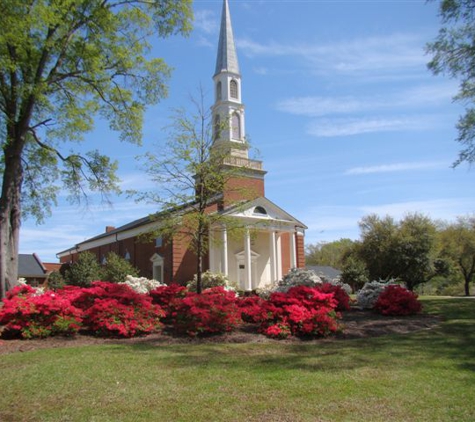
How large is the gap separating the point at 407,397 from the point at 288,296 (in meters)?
6.46

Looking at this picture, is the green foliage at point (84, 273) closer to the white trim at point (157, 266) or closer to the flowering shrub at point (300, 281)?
the white trim at point (157, 266)

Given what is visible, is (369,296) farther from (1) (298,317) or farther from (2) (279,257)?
(2) (279,257)

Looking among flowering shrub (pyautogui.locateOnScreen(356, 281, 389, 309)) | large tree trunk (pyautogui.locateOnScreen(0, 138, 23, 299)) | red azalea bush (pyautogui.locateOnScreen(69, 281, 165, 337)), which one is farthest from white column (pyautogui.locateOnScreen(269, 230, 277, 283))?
red azalea bush (pyautogui.locateOnScreen(69, 281, 165, 337))

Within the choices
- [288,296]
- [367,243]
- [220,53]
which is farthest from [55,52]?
[367,243]

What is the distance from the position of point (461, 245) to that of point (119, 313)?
4922 centimetres

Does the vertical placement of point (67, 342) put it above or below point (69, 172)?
below

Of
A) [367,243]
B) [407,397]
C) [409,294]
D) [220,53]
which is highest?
[220,53]

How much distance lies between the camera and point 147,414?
5.38 meters

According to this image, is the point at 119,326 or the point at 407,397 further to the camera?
the point at 119,326

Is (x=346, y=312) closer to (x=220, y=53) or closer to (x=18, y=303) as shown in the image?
(x=18, y=303)

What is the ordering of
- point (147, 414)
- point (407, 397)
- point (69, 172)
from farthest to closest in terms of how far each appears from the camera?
point (69, 172) → point (407, 397) → point (147, 414)

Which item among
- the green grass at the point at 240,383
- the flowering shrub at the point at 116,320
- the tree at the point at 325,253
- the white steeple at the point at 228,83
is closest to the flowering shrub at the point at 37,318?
the flowering shrub at the point at 116,320

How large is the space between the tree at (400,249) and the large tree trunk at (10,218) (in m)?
29.0

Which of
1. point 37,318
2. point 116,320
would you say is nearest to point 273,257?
point 116,320
